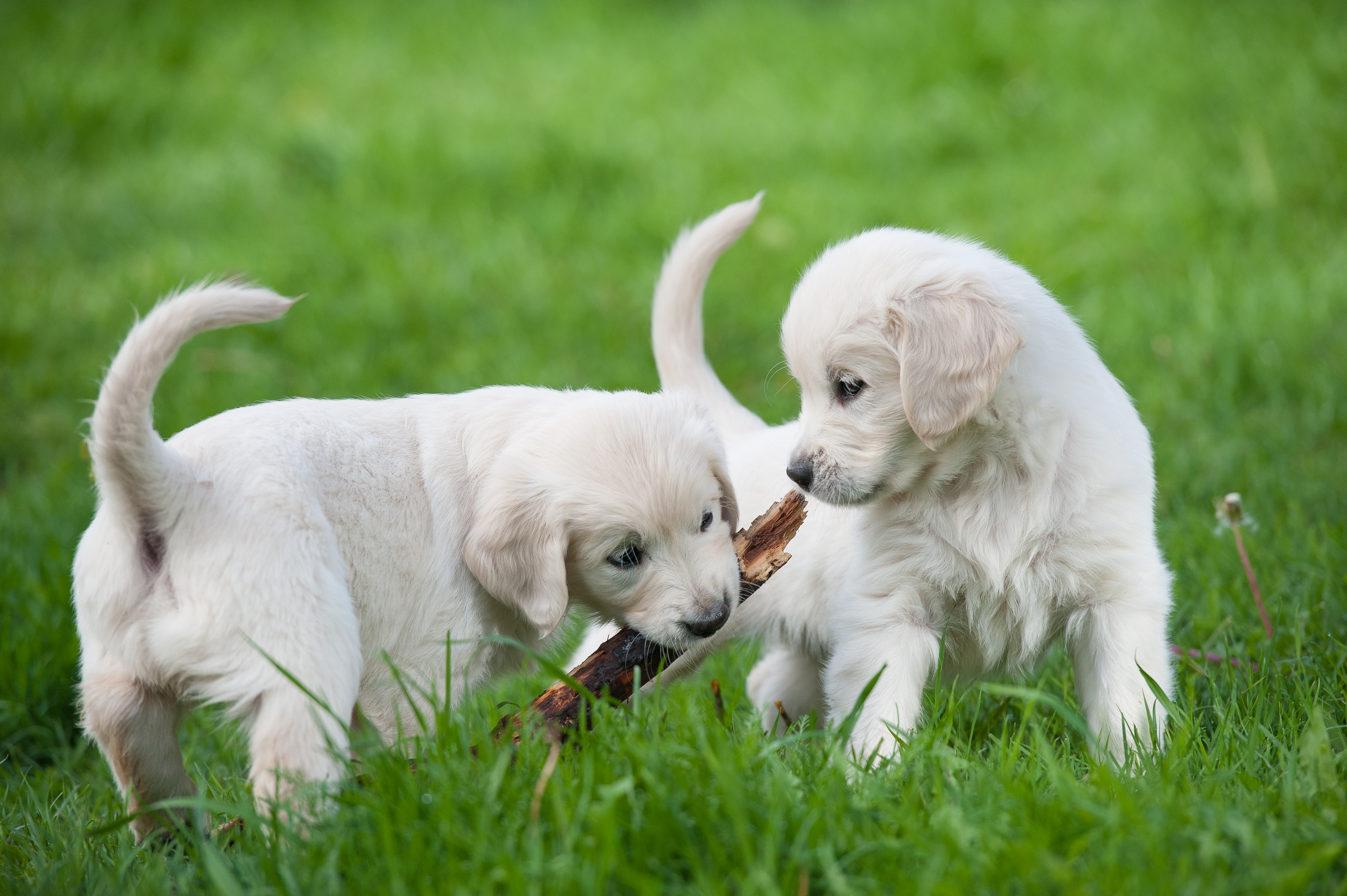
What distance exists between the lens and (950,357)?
247cm

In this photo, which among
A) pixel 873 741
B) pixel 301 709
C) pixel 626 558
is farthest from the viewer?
pixel 626 558

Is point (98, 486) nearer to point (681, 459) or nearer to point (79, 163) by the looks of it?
point (681, 459)

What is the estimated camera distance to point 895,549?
271cm

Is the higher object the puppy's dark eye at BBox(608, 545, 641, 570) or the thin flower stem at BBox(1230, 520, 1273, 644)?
the puppy's dark eye at BBox(608, 545, 641, 570)

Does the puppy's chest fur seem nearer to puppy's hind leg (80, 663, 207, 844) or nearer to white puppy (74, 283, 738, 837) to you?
white puppy (74, 283, 738, 837)

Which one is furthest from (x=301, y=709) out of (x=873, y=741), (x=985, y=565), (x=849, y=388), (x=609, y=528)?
(x=985, y=565)

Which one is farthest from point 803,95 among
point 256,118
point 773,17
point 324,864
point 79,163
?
point 324,864

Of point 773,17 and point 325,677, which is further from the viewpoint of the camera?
point 773,17

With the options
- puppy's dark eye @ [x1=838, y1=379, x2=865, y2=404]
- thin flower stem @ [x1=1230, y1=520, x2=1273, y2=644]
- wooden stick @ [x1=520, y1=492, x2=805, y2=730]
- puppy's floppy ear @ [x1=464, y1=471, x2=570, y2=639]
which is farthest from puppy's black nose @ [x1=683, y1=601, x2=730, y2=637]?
thin flower stem @ [x1=1230, y1=520, x2=1273, y2=644]

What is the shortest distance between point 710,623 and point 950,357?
796 millimetres

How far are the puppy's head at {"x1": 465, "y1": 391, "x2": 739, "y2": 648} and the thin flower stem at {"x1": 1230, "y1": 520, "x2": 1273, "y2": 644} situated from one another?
139cm

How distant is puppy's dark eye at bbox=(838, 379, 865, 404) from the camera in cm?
266

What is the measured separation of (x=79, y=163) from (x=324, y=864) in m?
7.63

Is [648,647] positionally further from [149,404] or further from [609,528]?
[149,404]
